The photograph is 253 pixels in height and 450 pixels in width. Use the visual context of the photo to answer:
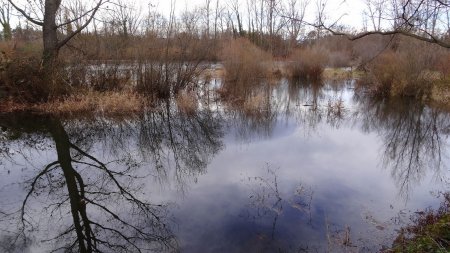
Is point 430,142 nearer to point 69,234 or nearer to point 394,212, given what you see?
point 394,212

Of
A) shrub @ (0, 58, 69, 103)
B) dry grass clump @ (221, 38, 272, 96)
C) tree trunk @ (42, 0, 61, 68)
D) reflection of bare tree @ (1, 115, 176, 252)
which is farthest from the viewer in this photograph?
dry grass clump @ (221, 38, 272, 96)

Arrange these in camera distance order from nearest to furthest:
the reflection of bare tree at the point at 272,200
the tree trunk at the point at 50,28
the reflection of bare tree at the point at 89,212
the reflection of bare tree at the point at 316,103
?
the reflection of bare tree at the point at 89,212 < the reflection of bare tree at the point at 272,200 < the reflection of bare tree at the point at 316,103 < the tree trunk at the point at 50,28

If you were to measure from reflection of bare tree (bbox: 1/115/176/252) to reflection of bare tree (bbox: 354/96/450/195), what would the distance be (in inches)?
188

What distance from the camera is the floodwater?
192 inches

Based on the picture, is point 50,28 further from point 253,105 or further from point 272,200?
point 272,200

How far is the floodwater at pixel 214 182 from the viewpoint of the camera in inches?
192

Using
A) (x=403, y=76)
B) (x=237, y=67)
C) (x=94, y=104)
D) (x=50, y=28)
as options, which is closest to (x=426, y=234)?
(x=94, y=104)

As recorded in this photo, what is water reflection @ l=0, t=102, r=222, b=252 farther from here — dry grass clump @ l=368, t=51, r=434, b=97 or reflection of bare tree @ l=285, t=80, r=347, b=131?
dry grass clump @ l=368, t=51, r=434, b=97

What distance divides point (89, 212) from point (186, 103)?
832 cm

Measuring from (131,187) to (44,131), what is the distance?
4830 millimetres

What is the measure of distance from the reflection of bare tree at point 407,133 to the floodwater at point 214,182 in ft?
0.19

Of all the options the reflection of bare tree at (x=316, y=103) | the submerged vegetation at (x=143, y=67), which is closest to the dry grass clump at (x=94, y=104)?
the submerged vegetation at (x=143, y=67)

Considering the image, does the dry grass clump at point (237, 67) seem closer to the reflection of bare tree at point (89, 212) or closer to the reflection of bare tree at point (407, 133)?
the reflection of bare tree at point (407, 133)

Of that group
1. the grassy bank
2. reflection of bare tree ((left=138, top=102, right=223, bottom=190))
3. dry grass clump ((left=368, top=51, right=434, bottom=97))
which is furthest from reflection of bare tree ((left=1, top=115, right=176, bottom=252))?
dry grass clump ((left=368, top=51, right=434, bottom=97))
